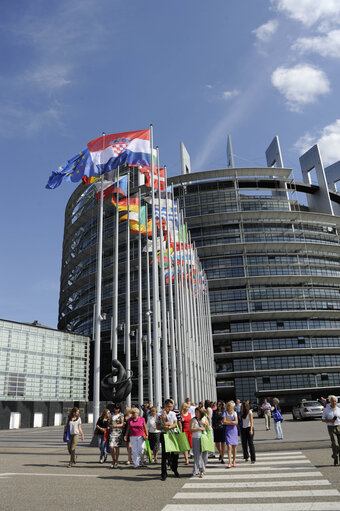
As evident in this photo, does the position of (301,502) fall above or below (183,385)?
below

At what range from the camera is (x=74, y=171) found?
2053 cm

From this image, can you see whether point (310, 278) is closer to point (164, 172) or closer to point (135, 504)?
point (164, 172)

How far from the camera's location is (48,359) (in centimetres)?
4309

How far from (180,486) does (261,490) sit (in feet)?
5.86

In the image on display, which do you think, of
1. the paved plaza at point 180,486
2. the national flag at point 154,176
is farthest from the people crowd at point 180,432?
the national flag at point 154,176

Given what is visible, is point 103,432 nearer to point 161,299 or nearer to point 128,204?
point 128,204

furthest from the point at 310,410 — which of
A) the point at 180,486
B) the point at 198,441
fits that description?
the point at 180,486

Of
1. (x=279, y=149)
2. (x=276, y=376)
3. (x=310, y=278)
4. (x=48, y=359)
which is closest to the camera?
(x=48, y=359)

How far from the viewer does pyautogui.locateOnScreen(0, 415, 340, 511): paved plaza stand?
22.6ft

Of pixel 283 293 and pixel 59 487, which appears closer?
pixel 59 487

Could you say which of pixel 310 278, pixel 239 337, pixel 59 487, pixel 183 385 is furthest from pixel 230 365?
pixel 59 487

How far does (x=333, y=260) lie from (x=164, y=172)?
2245 inches

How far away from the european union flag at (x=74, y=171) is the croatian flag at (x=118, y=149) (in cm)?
31

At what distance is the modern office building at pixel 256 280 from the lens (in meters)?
63.7
